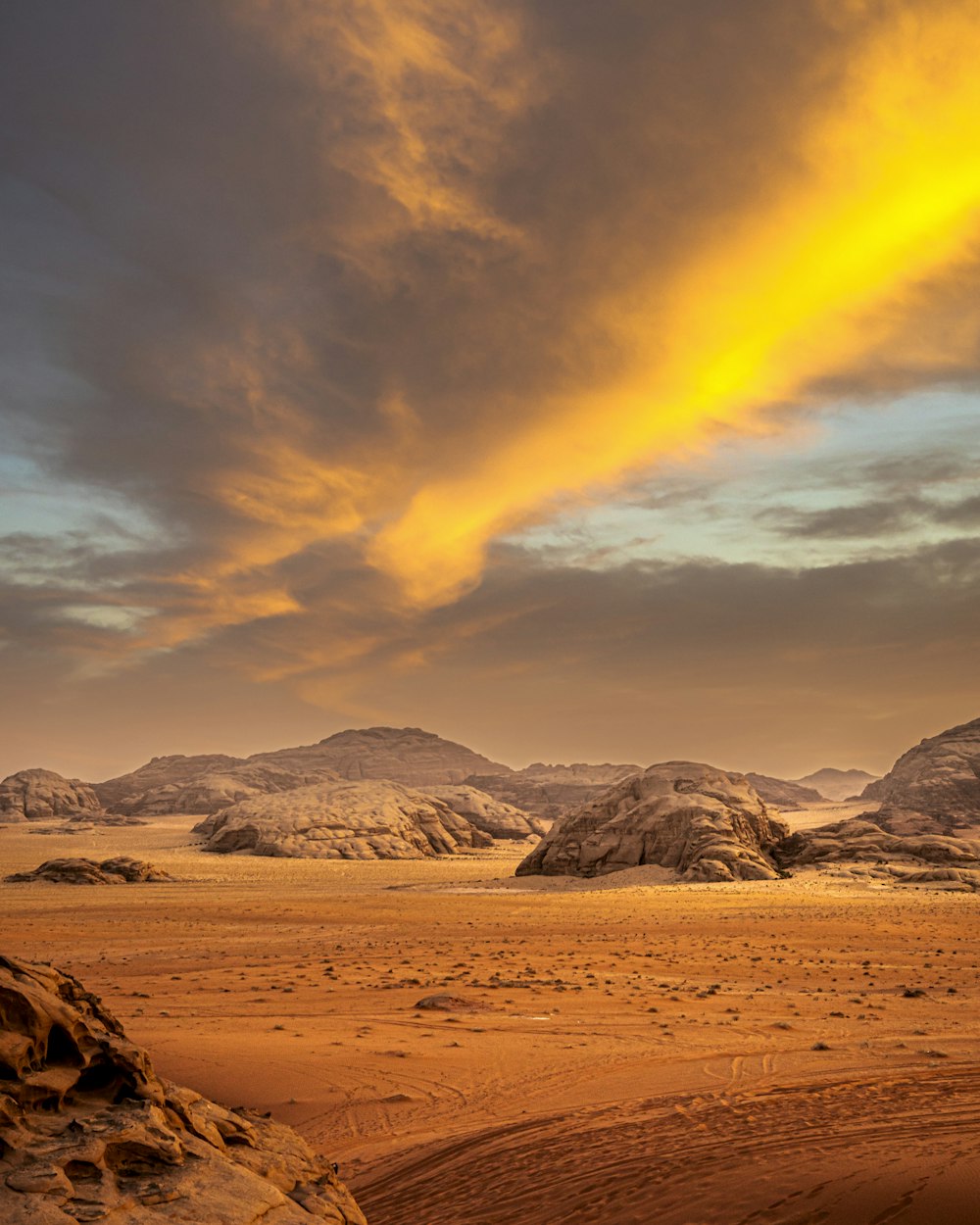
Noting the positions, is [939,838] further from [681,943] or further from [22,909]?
[22,909]

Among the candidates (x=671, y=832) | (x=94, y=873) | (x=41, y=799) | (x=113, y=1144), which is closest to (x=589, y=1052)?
(x=113, y=1144)

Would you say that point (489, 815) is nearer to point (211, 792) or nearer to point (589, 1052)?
point (211, 792)

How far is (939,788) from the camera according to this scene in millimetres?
111750

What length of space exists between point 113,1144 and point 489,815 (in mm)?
106027

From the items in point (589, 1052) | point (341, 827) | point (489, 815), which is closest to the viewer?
point (589, 1052)

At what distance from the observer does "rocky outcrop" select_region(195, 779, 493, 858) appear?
73.1 meters

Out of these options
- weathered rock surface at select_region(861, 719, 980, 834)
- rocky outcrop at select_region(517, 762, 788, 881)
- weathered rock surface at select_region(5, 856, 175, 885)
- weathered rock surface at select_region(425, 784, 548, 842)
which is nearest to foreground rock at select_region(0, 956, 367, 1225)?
rocky outcrop at select_region(517, 762, 788, 881)

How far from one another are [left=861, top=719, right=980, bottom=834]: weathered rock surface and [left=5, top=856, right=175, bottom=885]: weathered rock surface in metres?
61.9

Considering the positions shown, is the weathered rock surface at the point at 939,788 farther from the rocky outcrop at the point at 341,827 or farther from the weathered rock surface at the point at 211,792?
the weathered rock surface at the point at 211,792

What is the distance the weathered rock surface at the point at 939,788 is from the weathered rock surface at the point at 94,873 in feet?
203

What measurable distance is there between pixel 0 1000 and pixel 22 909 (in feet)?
111

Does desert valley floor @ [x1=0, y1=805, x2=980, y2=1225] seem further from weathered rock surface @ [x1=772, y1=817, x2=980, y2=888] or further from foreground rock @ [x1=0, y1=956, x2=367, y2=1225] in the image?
weathered rock surface @ [x1=772, y1=817, x2=980, y2=888]

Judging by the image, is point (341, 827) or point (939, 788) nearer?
point (341, 827)

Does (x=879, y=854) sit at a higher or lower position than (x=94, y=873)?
higher
